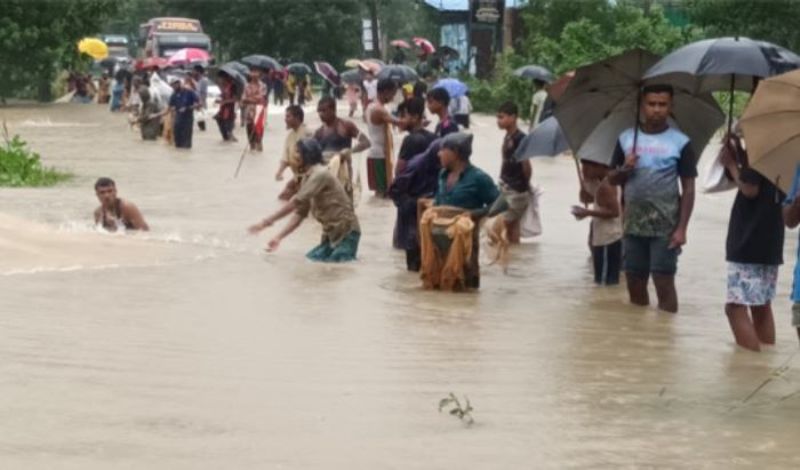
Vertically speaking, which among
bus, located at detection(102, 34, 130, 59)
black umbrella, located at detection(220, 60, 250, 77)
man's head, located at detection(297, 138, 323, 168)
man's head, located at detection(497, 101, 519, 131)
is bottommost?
bus, located at detection(102, 34, 130, 59)

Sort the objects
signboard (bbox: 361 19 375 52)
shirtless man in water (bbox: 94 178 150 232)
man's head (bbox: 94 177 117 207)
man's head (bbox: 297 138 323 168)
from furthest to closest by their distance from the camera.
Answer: signboard (bbox: 361 19 375 52), shirtless man in water (bbox: 94 178 150 232), man's head (bbox: 94 177 117 207), man's head (bbox: 297 138 323 168)

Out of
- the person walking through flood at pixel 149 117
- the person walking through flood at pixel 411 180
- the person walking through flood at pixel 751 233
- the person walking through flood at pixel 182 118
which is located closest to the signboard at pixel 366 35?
the person walking through flood at pixel 149 117

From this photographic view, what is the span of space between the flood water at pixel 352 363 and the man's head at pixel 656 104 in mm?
1263

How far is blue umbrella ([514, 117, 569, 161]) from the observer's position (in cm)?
1309

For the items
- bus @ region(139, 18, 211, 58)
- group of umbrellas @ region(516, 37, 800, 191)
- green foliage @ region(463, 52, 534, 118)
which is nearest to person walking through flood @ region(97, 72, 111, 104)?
bus @ region(139, 18, 211, 58)

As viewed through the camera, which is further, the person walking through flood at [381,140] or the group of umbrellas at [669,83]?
the person walking through flood at [381,140]

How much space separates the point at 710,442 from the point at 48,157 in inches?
838

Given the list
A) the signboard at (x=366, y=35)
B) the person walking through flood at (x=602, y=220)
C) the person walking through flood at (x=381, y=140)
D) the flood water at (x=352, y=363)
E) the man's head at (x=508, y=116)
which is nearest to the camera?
the flood water at (x=352, y=363)

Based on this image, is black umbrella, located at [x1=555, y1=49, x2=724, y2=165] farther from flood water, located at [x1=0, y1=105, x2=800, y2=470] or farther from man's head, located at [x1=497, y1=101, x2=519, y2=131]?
man's head, located at [x1=497, y1=101, x2=519, y2=131]

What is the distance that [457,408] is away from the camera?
735 cm

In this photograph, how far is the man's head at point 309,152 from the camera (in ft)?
43.4

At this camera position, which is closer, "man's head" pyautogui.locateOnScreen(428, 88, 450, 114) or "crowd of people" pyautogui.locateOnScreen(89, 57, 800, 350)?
"crowd of people" pyautogui.locateOnScreen(89, 57, 800, 350)

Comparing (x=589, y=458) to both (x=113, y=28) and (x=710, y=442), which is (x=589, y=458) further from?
(x=113, y=28)

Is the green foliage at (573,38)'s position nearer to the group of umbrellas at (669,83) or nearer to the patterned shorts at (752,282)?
the group of umbrellas at (669,83)
